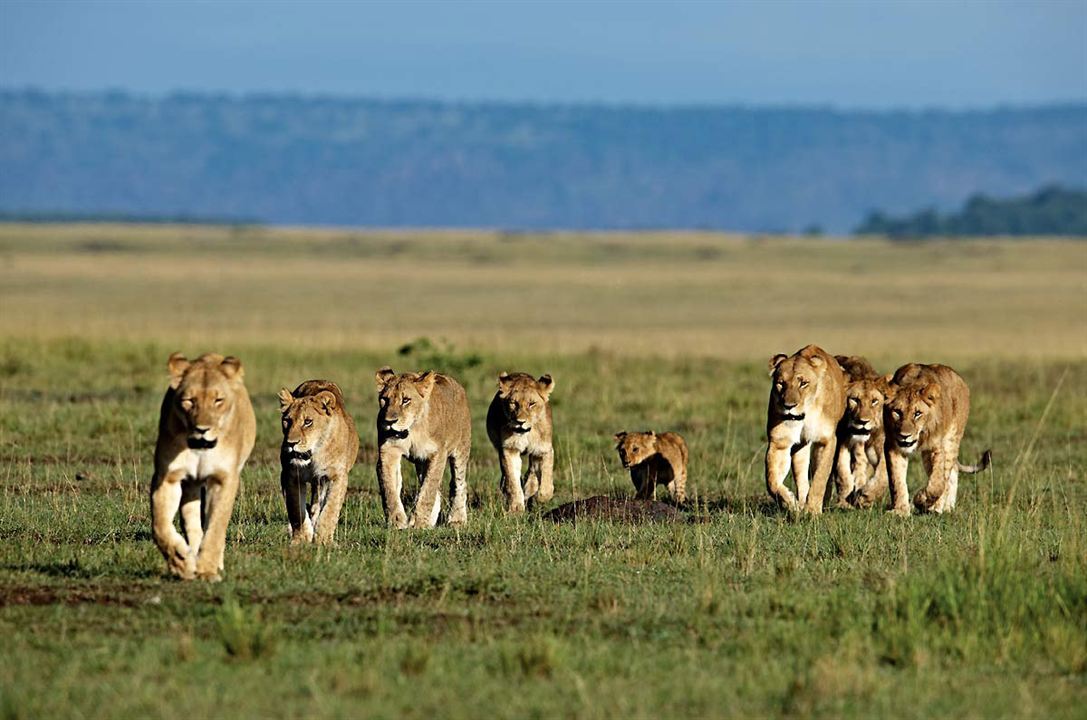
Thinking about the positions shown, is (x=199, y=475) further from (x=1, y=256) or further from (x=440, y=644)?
(x=1, y=256)

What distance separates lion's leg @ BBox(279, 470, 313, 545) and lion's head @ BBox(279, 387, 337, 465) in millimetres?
161

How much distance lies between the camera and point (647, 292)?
64.3 metres

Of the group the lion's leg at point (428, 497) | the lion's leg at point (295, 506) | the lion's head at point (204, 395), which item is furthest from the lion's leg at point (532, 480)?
the lion's head at point (204, 395)

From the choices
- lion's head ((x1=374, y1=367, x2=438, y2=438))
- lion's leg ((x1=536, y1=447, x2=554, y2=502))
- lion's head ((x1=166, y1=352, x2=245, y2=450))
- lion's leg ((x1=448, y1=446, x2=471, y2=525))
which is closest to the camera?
lion's head ((x1=166, y1=352, x2=245, y2=450))

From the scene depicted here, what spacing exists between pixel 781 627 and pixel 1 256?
81.6m

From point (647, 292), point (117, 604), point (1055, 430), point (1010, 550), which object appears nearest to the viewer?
point (117, 604)

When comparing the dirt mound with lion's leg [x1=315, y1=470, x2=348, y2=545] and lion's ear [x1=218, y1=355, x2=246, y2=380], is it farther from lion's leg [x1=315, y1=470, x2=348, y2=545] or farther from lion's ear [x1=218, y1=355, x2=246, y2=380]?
lion's ear [x1=218, y1=355, x2=246, y2=380]

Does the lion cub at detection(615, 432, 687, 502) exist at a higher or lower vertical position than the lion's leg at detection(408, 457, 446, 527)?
higher

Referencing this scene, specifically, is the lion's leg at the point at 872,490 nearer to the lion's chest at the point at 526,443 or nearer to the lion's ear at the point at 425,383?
the lion's chest at the point at 526,443

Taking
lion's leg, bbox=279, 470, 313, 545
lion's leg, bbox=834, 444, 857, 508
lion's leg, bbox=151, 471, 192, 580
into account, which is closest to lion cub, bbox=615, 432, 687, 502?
lion's leg, bbox=834, 444, 857, 508

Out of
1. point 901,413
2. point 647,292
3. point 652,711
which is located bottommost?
point 652,711

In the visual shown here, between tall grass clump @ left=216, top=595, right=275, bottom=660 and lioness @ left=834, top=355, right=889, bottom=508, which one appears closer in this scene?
tall grass clump @ left=216, top=595, right=275, bottom=660

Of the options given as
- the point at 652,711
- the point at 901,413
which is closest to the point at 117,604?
the point at 652,711

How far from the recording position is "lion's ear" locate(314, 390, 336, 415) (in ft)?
37.9
